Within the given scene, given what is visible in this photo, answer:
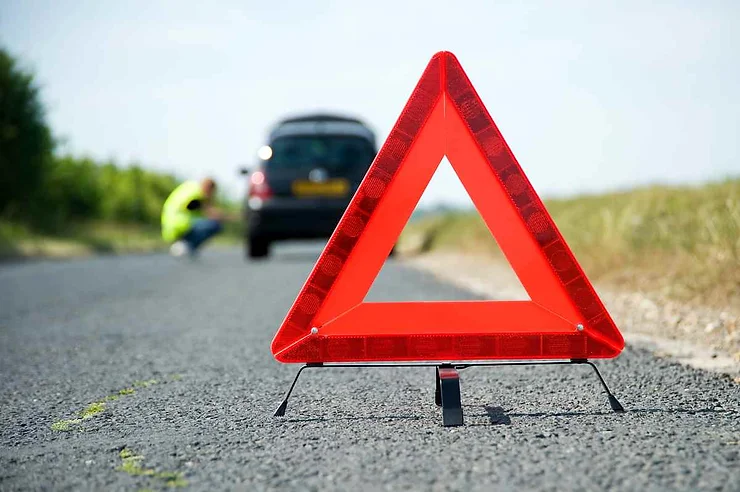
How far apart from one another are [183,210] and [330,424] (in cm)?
1263

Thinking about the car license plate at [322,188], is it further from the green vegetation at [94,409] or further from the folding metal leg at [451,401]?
the folding metal leg at [451,401]

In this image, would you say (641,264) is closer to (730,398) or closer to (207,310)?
(207,310)

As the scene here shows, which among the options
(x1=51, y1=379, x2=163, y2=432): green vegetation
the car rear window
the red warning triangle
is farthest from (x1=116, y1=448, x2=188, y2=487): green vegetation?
the car rear window

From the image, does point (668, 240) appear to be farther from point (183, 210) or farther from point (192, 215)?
point (183, 210)

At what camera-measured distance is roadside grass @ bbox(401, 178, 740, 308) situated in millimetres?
6844

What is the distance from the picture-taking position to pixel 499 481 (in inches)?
99.0

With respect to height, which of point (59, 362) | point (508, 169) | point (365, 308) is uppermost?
point (508, 169)

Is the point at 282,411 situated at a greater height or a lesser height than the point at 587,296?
lesser

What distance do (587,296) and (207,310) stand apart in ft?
16.7

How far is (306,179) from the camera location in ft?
44.5

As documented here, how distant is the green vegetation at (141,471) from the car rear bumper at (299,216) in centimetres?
1050

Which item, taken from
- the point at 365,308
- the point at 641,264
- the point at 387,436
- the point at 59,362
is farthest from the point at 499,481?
the point at 641,264

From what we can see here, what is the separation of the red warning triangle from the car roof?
10270 mm

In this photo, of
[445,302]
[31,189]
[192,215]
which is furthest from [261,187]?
[31,189]
